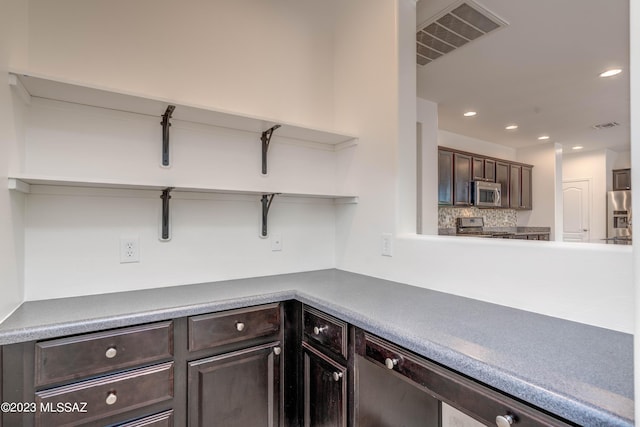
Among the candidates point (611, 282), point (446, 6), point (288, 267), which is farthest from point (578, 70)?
point (288, 267)

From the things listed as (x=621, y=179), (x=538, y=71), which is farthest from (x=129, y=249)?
(x=621, y=179)

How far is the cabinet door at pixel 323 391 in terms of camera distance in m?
1.33

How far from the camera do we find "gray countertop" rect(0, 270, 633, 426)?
0.72 metres

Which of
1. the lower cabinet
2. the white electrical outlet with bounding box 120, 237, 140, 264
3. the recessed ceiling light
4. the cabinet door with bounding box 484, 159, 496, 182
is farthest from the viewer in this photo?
the cabinet door with bounding box 484, 159, 496, 182

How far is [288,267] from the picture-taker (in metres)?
2.08

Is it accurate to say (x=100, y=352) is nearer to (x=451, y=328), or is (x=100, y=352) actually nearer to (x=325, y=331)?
(x=325, y=331)

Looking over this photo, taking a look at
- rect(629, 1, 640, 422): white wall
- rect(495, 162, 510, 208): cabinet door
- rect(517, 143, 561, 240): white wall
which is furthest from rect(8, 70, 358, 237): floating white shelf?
rect(517, 143, 561, 240): white wall

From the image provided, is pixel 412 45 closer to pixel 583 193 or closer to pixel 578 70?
pixel 578 70

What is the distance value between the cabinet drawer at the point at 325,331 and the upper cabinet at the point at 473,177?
125 inches

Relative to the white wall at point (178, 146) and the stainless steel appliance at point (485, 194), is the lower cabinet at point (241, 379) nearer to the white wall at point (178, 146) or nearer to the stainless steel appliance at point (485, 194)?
the white wall at point (178, 146)

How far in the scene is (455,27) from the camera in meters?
2.32

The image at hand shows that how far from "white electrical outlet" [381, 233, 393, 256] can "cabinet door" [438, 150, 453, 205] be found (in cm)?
260

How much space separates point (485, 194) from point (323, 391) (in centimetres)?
421

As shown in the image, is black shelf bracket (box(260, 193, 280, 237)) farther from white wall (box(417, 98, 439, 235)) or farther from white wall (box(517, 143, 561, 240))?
white wall (box(517, 143, 561, 240))
